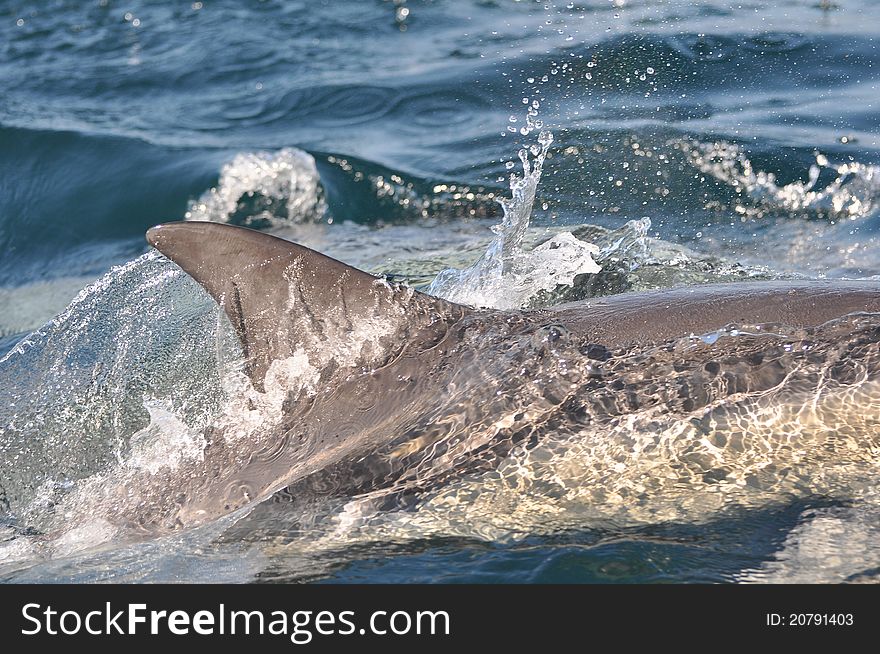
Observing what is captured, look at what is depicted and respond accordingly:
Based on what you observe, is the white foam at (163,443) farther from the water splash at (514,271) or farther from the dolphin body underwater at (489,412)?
the water splash at (514,271)

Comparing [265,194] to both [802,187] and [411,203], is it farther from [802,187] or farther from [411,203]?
[802,187]

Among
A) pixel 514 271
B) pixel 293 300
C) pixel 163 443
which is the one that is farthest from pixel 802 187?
pixel 163 443

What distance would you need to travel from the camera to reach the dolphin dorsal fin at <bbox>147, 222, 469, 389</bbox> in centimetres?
354

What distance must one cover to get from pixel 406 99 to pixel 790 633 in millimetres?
7253

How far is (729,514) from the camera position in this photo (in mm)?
3322

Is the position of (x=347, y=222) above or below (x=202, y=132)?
below

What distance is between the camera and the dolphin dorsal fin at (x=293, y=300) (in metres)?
3.54

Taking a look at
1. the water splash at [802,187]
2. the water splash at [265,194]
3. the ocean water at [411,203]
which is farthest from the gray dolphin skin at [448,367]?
the water splash at [265,194]

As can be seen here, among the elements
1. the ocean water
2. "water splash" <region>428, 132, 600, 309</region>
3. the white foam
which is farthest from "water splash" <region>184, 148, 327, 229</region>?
the white foam

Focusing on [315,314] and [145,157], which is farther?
[145,157]

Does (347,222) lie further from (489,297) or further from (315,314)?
(315,314)

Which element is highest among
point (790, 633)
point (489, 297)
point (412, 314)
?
point (412, 314)

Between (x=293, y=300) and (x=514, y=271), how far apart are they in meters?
1.76

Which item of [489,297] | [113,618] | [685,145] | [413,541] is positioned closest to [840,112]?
[685,145]
